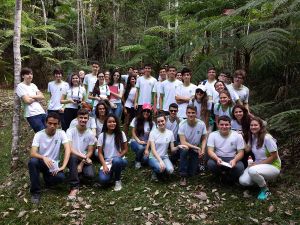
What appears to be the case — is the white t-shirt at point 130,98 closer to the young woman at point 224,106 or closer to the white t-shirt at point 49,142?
the young woman at point 224,106

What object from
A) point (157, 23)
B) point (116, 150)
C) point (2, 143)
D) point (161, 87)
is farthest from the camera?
point (157, 23)

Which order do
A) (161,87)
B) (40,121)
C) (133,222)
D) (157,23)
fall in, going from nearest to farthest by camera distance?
(133,222), (40,121), (161,87), (157,23)

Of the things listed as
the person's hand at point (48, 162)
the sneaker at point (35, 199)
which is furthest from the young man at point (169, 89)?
the sneaker at point (35, 199)

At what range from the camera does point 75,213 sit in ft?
18.3

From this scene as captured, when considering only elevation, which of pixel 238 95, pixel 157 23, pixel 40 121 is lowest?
pixel 40 121

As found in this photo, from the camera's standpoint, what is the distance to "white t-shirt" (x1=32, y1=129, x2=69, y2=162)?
6.08 meters

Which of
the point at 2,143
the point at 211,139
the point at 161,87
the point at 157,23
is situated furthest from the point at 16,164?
the point at 157,23

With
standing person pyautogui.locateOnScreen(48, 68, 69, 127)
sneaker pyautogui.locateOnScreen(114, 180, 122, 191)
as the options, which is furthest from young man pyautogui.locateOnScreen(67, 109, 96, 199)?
standing person pyautogui.locateOnScreen(48, 68, 69, 127)

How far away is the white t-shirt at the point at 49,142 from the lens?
608 centimetres

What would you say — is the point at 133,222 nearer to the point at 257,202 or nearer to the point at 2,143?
the point at 257,202

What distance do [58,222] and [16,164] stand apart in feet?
10.2

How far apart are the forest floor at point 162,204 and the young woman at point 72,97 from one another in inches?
74.7

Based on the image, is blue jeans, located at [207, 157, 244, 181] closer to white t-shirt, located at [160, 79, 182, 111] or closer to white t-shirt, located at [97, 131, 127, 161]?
white t-shirt, located at [97, 131, 127, 161]

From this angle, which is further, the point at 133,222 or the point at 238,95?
the point at 238,95
